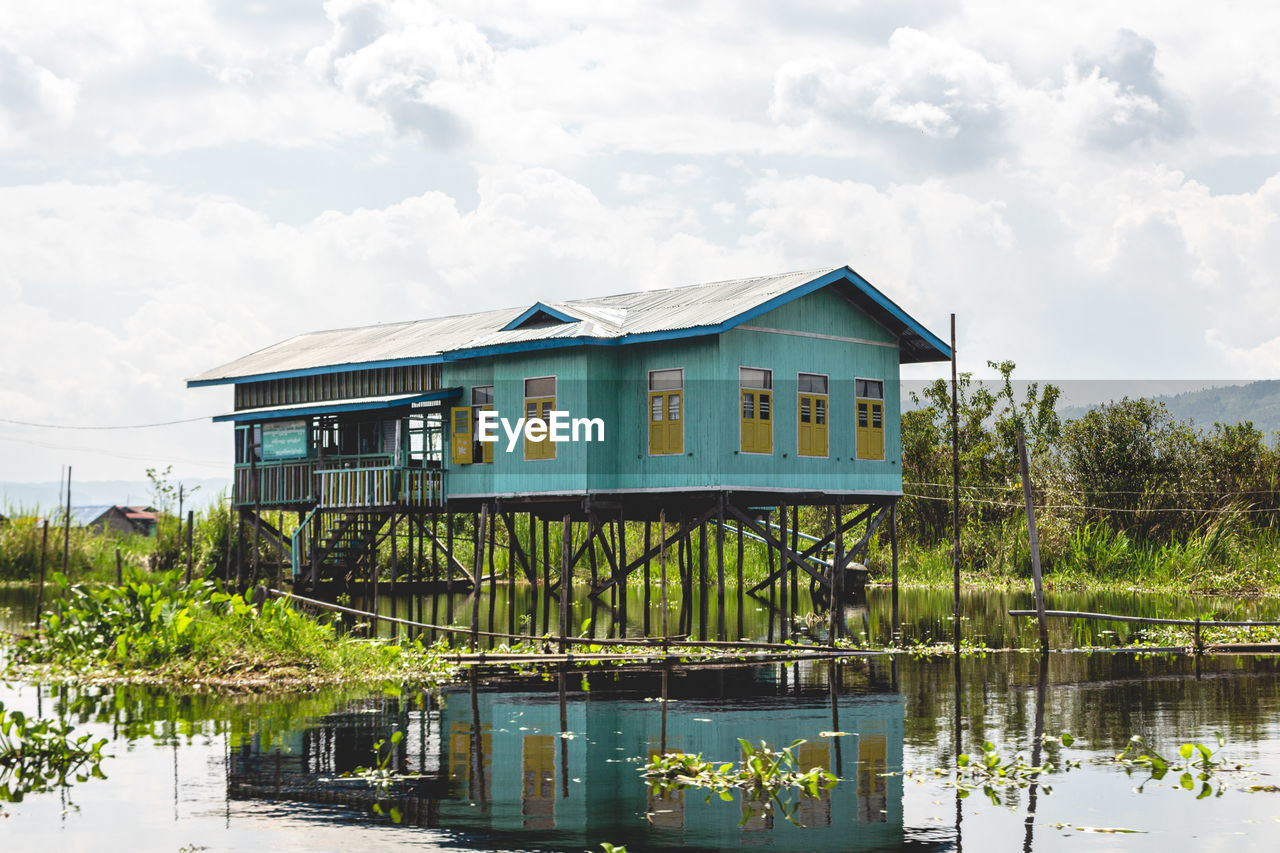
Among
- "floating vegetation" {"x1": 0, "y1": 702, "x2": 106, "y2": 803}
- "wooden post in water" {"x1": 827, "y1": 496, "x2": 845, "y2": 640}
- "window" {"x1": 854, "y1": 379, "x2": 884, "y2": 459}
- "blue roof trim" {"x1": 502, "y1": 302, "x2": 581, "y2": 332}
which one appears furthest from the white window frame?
"floating vegetation" {"x1": 0, "y1": 702, "x2": 106, "y2": 803}

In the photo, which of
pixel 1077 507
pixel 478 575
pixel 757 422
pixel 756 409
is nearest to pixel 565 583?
pixel 478 575

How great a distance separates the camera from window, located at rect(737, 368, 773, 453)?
26.0m

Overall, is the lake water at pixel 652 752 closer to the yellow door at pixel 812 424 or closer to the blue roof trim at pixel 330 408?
the yellow door at pixel 812 424

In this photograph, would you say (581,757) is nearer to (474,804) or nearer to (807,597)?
(474,804)

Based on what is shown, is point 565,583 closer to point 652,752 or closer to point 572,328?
point 572,328

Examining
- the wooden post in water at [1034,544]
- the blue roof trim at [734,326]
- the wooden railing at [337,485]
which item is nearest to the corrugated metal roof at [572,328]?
the blue roof trim at [734,326]

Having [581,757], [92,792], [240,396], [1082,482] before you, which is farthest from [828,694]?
[1082,482]

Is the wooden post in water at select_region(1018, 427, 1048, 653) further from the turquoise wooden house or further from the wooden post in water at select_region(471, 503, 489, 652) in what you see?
the wooden post in water at select_region(471, 503, 489, 652)

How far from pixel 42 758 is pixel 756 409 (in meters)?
14.8

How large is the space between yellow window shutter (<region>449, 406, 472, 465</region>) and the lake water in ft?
26.3

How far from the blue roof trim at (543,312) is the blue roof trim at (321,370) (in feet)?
6.35

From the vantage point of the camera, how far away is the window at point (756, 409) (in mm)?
26047

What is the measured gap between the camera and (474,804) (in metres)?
12.5

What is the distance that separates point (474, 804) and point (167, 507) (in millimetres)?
41742
